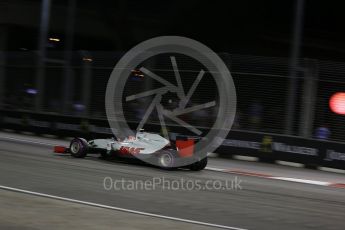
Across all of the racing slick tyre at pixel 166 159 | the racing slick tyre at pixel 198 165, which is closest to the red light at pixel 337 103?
the racing slick tyre at pixel 198 165

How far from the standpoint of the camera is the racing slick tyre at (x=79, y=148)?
14195 millimetres

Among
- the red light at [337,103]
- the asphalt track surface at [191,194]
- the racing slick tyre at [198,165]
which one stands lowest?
the asphalt track surface at [191,194]

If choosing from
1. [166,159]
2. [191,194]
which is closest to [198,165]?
[166,159]

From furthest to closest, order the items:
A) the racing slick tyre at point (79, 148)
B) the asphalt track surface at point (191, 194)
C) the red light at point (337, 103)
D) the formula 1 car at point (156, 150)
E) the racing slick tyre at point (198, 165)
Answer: the red light at point (337, 103), the racing slick tyre at point (79, 148), the racing slick tyre at point (198, 165), the formula 1 car at point (156, 150), the asphalt track surface at point (191, 194)

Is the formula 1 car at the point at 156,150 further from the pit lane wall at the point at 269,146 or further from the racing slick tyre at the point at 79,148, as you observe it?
the pit lane wall at the point at 269,146

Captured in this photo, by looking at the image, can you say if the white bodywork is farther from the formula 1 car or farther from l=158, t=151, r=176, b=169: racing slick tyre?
l=158, t=151, r=176, b=169: racing slick tyre

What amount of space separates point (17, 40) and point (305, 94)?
26.1 m

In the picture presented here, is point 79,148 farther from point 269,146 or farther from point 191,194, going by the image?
point 269,146

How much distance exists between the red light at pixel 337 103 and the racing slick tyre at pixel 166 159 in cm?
658

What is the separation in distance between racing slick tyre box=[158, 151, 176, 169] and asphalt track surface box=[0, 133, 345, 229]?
0.74 ft

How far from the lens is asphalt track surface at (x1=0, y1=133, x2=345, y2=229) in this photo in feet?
27.2

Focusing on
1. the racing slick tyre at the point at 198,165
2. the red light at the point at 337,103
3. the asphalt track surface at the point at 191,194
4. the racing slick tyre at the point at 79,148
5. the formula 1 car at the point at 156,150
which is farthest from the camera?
the red light at the point at 337,103

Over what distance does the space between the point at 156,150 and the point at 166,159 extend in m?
0.30

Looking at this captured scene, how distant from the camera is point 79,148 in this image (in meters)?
14.3
